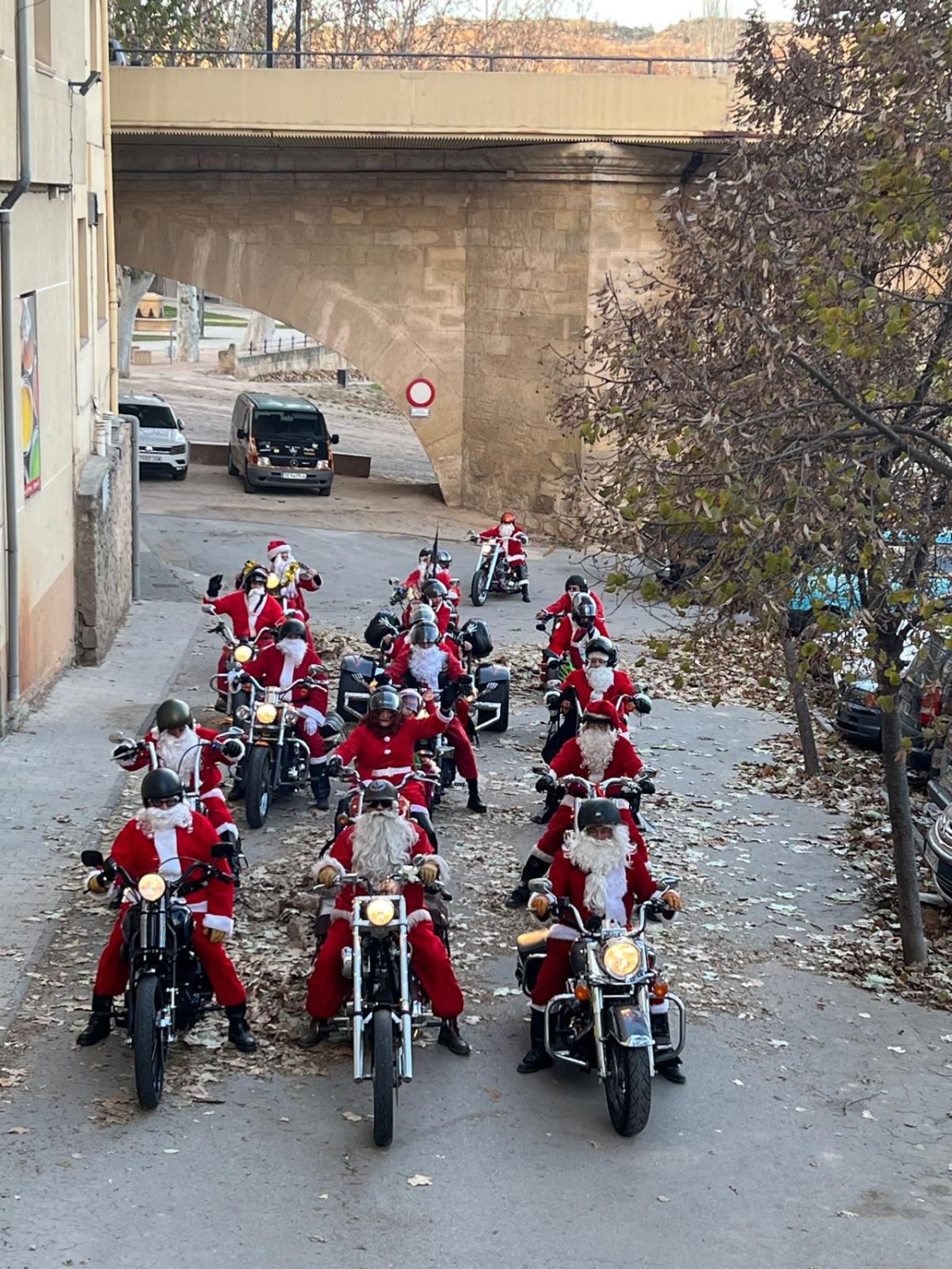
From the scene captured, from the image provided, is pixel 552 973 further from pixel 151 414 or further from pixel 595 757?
pixel 151 414

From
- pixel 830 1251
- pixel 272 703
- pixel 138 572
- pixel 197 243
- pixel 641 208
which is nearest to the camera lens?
pixel 830 1251

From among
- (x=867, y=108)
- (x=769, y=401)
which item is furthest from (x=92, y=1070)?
(x=867, y=108)

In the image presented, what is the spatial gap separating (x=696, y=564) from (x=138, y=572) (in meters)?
14.0

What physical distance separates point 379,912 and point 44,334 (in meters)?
10.4

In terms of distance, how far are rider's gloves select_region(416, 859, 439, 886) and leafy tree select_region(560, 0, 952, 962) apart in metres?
1.67

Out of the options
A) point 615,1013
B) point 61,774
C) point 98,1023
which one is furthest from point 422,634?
point 615,1013

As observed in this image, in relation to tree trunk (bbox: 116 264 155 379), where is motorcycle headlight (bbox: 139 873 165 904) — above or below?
below

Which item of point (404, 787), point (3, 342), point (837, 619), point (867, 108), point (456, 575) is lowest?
point (456, 575)

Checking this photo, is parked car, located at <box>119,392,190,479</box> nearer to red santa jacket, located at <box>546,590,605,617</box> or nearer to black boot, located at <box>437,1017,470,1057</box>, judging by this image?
red santa jacket, located at <box>546,590,605,617</box>

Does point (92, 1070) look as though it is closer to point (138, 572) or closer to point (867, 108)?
point (867, 108)

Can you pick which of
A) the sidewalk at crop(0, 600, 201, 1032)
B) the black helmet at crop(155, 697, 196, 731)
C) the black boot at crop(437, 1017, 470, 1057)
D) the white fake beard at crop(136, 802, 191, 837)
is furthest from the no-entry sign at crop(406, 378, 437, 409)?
the white fake beard at crop(136, 802, 191, 837)

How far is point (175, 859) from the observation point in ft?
26.7

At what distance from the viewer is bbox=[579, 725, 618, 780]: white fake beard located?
10914mm

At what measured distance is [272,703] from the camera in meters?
12.6
